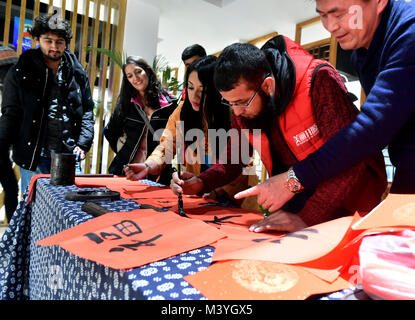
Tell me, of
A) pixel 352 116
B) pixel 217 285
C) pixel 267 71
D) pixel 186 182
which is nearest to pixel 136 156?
pixel 186 182

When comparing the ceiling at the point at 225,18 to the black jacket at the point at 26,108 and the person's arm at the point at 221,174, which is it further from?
the person's arm at the point at 221,174

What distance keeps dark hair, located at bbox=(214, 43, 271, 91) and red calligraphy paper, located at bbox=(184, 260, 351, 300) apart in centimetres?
61

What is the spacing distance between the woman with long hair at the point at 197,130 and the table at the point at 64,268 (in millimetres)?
508

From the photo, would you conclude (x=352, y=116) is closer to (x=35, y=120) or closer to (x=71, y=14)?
(x=35, y=120)

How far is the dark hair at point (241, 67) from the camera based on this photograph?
94 centimetres

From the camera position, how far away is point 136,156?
256 cm

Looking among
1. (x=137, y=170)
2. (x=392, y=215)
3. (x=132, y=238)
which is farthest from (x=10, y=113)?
(x=392, y=215)

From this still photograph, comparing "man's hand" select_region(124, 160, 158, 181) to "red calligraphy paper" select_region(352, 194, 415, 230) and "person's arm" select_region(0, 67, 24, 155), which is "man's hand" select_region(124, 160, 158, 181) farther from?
"red calligraphy paper" select_region(352, 194, 415, 230)

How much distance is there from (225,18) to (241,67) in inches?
182

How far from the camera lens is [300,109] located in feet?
3.16

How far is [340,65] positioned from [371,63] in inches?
161

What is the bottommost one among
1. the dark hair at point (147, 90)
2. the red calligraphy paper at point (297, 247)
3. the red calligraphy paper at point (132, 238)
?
the red calligraphy paper at point (132, 238)

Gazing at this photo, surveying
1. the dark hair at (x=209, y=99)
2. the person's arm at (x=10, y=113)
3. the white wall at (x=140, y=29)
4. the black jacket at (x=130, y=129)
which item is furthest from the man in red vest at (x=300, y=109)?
the white wall at (x=140, y=29)

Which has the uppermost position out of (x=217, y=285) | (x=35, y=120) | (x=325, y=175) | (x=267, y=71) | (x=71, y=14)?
(x=71, y=14)
